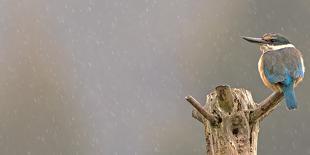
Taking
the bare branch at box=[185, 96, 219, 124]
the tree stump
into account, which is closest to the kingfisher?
the tree stump

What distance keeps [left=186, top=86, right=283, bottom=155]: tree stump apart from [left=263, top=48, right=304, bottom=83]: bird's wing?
1.21m

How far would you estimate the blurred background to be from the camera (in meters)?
33.7

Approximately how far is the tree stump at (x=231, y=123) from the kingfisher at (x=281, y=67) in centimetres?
85

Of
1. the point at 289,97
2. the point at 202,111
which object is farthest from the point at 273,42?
the point at 202,111

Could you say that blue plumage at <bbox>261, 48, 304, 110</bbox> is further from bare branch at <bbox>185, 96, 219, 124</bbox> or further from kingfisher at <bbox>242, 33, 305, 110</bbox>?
bare branch at <bbox>185, 96, 219, 124</bbox>

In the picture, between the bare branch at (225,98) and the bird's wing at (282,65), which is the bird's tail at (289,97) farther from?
the bare branch at (225,98)

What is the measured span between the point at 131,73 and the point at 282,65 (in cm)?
2978

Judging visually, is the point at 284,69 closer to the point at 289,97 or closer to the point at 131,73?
the point at 289,97

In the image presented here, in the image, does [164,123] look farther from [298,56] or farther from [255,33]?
[298,56]

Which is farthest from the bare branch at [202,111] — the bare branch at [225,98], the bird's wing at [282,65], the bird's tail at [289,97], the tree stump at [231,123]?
the bird's wing at [282,65]

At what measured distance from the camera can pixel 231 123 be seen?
1034 centimetres

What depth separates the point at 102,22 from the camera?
169ft

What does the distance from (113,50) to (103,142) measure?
11360mm

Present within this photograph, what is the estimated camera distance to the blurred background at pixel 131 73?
3366 cm
